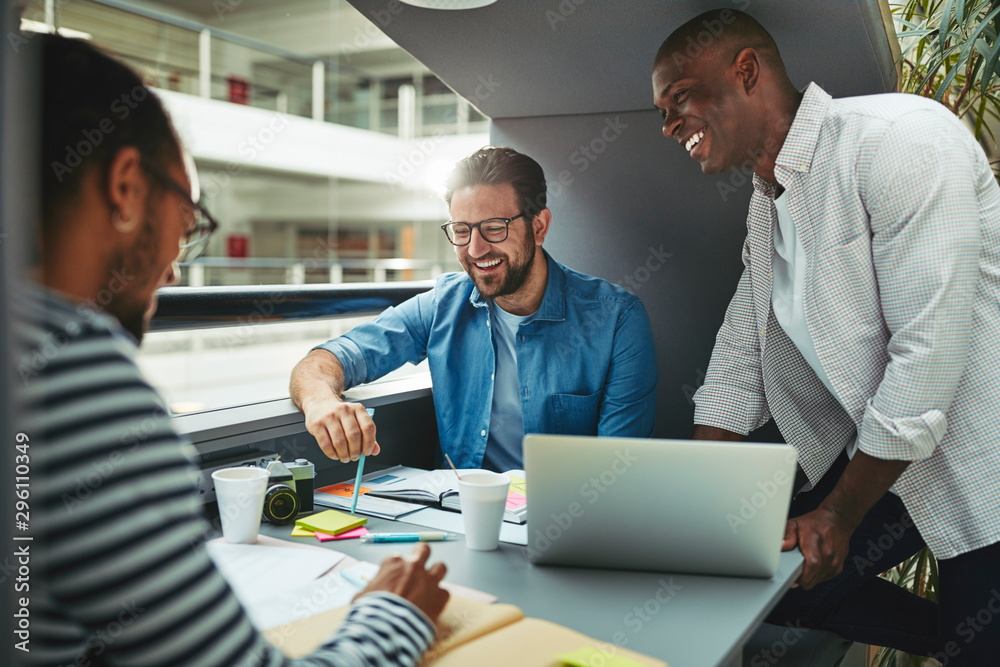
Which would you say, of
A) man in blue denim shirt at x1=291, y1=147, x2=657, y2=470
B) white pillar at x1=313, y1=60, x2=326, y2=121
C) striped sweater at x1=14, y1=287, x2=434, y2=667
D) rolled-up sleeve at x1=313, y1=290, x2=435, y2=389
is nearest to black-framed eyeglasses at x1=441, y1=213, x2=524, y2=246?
man in blue denim shirt at x1=291, y1=147, x2=657, y2=470

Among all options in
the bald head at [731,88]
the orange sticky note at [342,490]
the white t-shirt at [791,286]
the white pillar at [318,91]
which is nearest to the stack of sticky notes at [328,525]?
the orange sticky note at [342,490]

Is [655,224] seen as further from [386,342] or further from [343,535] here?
[343,535]

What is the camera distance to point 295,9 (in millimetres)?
16766

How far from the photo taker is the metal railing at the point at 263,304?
145 cm

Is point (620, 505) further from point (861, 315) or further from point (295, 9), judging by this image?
point (295, 9)

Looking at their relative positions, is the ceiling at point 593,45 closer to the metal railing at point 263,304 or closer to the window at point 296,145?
the metal railing at point 263,304

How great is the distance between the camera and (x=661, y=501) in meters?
0.99

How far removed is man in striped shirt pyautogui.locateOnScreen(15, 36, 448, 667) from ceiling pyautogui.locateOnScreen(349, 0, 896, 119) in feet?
4.04

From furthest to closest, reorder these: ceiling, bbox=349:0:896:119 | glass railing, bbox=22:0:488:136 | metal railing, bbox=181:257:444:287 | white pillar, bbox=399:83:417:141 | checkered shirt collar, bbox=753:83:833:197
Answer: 1. white pillar, bbox=399:83:417:141
2. glass railing, bbox=22:0:488:136
3. metal railing, bbox=181:257:444:287
4. ceiling, bbox=349:0:896:119
5. checkered shirt collar, bbox=753:83:833:197

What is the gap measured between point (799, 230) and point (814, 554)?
0.60 metres

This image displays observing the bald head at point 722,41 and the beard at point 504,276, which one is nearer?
the bald head at point 722,41

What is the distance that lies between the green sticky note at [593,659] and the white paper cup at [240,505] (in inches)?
22.2

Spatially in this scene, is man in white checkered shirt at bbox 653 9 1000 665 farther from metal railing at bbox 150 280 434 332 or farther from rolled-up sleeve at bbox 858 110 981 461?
metal railing at bbox 150 280 434 332

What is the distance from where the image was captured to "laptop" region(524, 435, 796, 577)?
0.96 metres
